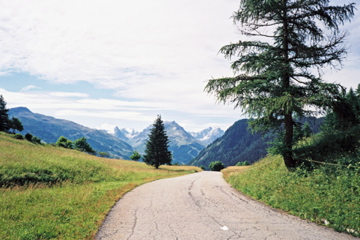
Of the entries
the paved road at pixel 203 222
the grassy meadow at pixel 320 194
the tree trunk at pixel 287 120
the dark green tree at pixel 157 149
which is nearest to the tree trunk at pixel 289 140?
the tree trunk at pixel 287 120

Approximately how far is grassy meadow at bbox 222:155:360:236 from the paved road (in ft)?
2.34

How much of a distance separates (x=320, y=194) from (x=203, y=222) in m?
5.87

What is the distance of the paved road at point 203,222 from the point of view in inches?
250

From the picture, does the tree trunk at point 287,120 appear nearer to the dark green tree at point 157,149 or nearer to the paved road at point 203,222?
the paved road at point 203,222

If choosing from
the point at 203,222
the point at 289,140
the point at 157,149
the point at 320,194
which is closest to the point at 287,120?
A: the point at 289,140

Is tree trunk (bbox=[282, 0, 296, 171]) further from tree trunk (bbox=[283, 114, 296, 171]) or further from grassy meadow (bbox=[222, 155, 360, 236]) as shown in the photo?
grassy meadow (bbox=[222, 155, 360, 236])

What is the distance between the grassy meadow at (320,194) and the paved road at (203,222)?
714 mm

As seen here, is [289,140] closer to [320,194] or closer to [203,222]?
[320,194]

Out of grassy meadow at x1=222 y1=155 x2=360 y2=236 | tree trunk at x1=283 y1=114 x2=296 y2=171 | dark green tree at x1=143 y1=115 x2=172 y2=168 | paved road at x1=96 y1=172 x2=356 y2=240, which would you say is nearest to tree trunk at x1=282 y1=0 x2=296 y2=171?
tree trunk at x1=283 y1=114 x2=296 y2=171

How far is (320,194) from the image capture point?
30.9 feet

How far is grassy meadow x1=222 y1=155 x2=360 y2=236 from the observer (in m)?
7.48

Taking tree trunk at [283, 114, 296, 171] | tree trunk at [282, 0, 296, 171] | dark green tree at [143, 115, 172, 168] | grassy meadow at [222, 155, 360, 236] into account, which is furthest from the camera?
dark green tree at [143, 115, 172, 168]

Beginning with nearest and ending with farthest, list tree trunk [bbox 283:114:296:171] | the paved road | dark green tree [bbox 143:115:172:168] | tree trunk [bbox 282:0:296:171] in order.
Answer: the paved road, tree trunk [bbox 282:0:296:171], tree trunk [bbox 283:114:296:171], dark green tree [bbox 143:115:172:168]

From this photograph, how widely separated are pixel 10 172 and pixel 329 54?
2281cm
